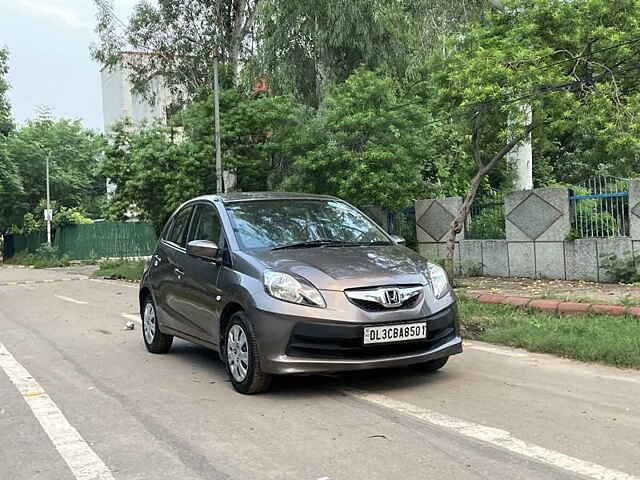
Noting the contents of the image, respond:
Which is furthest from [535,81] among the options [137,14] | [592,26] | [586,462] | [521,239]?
[137,14]

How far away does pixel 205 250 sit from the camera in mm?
6445

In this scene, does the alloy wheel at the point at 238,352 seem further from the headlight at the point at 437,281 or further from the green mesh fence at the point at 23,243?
the green mesh fence at the point at 23,243

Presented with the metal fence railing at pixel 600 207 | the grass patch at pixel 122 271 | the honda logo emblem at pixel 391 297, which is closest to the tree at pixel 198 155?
the grass patch at pixel 122 271

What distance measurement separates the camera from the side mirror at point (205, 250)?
644 centimetres

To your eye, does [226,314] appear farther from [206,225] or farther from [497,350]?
[497,350]

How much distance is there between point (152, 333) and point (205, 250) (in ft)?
7.69

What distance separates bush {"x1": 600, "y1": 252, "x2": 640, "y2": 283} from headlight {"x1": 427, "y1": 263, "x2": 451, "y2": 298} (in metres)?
7.09

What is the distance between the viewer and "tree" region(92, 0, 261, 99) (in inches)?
1083

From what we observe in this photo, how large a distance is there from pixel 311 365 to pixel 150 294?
333cm

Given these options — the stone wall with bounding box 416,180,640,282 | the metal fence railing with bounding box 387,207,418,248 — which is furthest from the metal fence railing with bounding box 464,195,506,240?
the metal fence railing with bounding box 387,207,418,248

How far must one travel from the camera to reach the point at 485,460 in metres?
4.15

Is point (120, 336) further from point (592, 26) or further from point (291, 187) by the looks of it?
point (592, 26)

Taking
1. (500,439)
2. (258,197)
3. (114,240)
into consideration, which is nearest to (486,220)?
(258,197)

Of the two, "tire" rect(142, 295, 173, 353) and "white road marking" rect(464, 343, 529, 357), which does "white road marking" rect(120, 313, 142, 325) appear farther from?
"white road marking" rect(464, 343, 529, 357)
